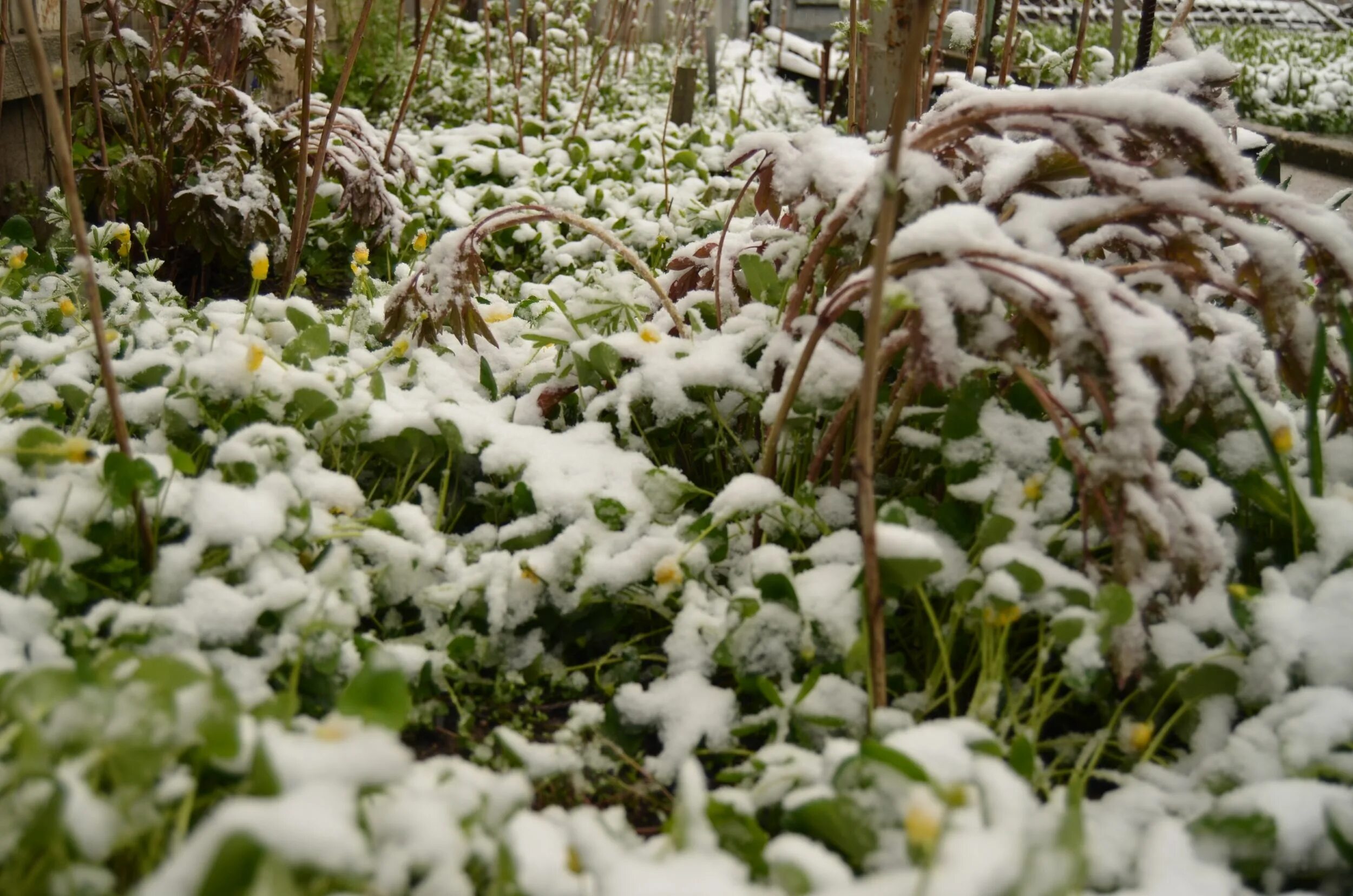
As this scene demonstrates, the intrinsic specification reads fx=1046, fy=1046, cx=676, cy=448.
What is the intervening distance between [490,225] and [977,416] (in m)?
0.93

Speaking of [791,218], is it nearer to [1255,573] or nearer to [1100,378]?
[1100,378]

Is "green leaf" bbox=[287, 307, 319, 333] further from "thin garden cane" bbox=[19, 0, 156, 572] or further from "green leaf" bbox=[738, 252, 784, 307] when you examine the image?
"green leaf" bbox=[738, 252, 784, 307]

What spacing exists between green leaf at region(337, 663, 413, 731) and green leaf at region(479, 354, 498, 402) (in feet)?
3.25

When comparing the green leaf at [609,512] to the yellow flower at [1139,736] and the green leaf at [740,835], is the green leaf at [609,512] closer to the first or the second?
the green leaf at [740,835]

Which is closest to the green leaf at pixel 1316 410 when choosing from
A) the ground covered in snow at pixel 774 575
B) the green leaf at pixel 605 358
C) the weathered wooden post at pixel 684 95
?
the ground covered in snow at pixel 774 575

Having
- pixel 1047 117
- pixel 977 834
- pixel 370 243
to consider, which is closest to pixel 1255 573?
pixel 1047 117

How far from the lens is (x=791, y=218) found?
1541 mm

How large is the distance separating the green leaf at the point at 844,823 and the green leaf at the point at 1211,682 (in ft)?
1.33

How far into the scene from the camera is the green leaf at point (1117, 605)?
97cm

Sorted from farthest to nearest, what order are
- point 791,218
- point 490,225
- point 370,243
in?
point 370,243, point 490,225, point 791,218

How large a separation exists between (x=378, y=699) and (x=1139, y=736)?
684 mm

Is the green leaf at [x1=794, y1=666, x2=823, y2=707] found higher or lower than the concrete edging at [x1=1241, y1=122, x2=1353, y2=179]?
lower

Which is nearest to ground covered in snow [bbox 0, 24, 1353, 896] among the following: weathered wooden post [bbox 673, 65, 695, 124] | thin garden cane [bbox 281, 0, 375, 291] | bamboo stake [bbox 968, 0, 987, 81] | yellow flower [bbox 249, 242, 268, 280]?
yellow flower [bbox 249, 242, 268, 280]

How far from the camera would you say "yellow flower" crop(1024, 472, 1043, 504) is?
3.62 feet
